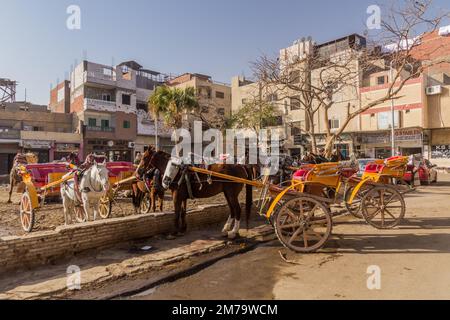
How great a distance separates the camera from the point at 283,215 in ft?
21.5

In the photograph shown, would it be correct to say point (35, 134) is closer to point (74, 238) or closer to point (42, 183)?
point (42, 183)

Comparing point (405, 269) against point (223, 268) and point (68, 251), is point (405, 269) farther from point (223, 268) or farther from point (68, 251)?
point (68, 251)

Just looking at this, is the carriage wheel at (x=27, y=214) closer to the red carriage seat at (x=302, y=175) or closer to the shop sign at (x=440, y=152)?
the red carriage seat at (x=302, y=175)

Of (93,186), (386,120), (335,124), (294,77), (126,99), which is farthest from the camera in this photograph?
(126,99)

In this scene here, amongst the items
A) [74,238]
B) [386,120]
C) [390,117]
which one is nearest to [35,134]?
[74,238]

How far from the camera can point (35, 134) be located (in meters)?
32.5

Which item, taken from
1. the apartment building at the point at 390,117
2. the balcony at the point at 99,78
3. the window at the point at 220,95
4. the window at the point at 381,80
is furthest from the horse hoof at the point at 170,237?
the window at the point at 220,95

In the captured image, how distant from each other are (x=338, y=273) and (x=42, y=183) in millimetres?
10270

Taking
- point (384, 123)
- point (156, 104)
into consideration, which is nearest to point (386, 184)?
point (156, 104)

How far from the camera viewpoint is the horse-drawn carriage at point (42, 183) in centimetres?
738

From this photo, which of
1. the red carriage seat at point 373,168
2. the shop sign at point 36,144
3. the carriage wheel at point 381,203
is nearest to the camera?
the carriage wheel at point 381,203

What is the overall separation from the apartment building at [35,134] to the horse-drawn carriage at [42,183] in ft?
77.6

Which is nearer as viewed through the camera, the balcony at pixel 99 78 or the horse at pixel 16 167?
the horse at pixel 16 167
